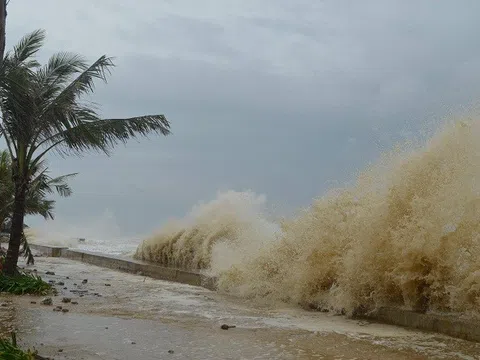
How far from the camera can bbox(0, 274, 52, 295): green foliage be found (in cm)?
987

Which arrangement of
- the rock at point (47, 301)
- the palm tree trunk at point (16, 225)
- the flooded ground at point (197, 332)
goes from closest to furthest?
the flooded ground at point (197, 332) < the rock at point (47, 301) < the palm tree trunk at point (16, 225)

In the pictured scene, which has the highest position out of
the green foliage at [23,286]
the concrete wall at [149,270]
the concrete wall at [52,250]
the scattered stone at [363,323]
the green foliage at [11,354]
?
the concrete wall at [52,250]

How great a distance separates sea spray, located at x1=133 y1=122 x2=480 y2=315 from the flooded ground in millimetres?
614

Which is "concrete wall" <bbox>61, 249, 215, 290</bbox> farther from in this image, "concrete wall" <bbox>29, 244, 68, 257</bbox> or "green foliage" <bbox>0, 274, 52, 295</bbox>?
"green foliage" <bbox>0, 274, 52, 295</bbox>

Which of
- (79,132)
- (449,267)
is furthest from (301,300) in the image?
(79,132)

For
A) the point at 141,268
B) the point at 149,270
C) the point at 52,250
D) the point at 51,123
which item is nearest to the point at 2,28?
the point at 51,123

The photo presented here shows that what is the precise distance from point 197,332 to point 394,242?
10.2 ft

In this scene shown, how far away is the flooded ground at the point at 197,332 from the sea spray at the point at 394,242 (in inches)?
24.2

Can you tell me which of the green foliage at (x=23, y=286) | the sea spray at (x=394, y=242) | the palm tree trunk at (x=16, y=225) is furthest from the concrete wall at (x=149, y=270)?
the palm tree trunk at (x=16, y=225)

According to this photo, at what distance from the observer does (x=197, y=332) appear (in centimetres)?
662

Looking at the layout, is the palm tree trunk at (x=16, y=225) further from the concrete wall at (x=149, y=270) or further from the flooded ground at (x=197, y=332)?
the concrete wall at (x=149, y=270)

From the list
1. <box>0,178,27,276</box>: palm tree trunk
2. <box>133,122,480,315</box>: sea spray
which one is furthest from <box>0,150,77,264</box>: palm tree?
<box>133,122,480,315</box>: sea spray

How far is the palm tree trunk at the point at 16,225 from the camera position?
10742 mm

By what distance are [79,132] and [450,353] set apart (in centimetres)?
775
